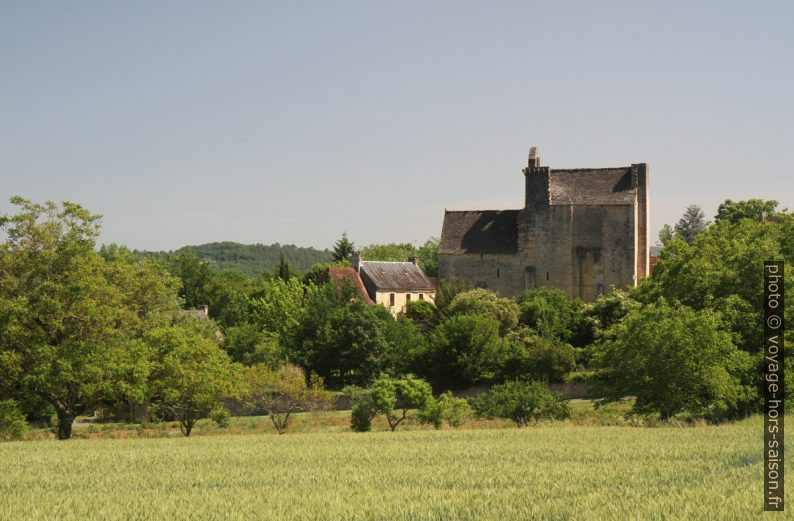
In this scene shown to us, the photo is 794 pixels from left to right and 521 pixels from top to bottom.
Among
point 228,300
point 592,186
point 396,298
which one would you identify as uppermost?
point 592,186

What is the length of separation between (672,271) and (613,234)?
31.0m

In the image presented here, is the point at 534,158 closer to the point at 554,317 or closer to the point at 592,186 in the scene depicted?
the point at 592,186

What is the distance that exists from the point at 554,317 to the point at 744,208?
36.6 m

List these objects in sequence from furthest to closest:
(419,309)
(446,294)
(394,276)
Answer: (394,276)
(419,309)
(446,294)

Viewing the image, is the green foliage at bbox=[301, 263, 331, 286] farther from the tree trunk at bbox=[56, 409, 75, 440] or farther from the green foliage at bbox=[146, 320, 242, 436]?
the tree trunk at bbox=[56, 409, 75, 440]

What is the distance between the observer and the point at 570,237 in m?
76.7

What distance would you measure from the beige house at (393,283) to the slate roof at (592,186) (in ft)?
48.1

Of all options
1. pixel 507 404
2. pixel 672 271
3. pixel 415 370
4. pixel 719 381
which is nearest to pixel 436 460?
pixel 719 381

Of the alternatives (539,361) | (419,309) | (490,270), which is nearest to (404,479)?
(539,361)

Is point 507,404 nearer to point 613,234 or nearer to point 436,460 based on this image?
point 436,460

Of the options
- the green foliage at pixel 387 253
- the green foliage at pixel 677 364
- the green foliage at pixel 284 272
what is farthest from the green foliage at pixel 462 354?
the green foliage at pixel 387 253

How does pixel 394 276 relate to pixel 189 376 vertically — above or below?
above

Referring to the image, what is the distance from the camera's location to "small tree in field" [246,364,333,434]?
151ft

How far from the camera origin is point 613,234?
247ft
